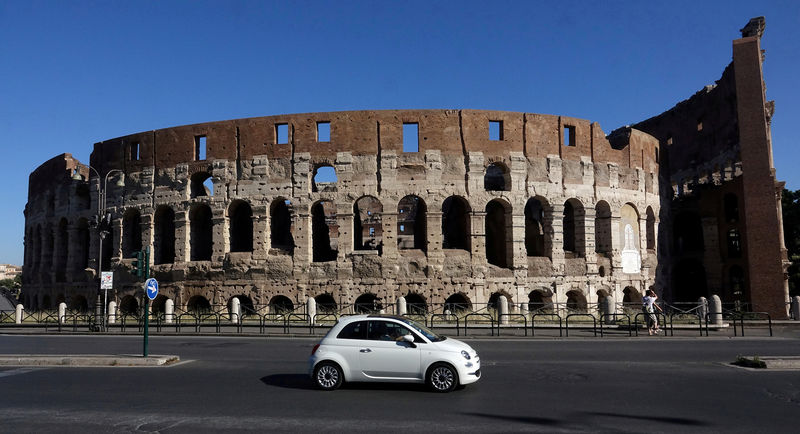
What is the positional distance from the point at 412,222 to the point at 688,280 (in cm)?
1847

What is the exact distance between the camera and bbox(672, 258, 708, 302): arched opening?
3288cm

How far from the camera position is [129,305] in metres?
28.1

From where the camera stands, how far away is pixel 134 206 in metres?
28.0

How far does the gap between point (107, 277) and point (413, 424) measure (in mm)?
16656

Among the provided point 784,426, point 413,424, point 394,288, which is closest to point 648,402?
point 784,426

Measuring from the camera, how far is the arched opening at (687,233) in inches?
1302

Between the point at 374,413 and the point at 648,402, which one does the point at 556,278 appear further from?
the point at 374,413

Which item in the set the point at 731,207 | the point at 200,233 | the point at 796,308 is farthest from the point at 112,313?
the point at 731,207

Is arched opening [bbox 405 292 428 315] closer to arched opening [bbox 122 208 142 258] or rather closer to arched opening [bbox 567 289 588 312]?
arched opening [bbox 567 289 588 312]

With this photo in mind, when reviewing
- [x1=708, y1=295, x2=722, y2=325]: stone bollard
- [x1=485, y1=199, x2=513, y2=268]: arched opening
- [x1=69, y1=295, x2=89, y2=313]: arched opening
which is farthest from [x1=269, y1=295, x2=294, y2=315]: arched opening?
[x1=708, y1=295, x2=722, y2=325]: stone bollard

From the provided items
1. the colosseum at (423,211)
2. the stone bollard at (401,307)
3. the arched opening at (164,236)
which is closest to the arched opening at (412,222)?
the colosseum at (423,211)

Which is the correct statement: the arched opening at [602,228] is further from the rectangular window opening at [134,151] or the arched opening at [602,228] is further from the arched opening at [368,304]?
the rectangular window opening at [134,151]

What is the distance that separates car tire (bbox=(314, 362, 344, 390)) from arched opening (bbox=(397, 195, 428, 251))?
644 inches

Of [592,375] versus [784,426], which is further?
Result: [592,375]
